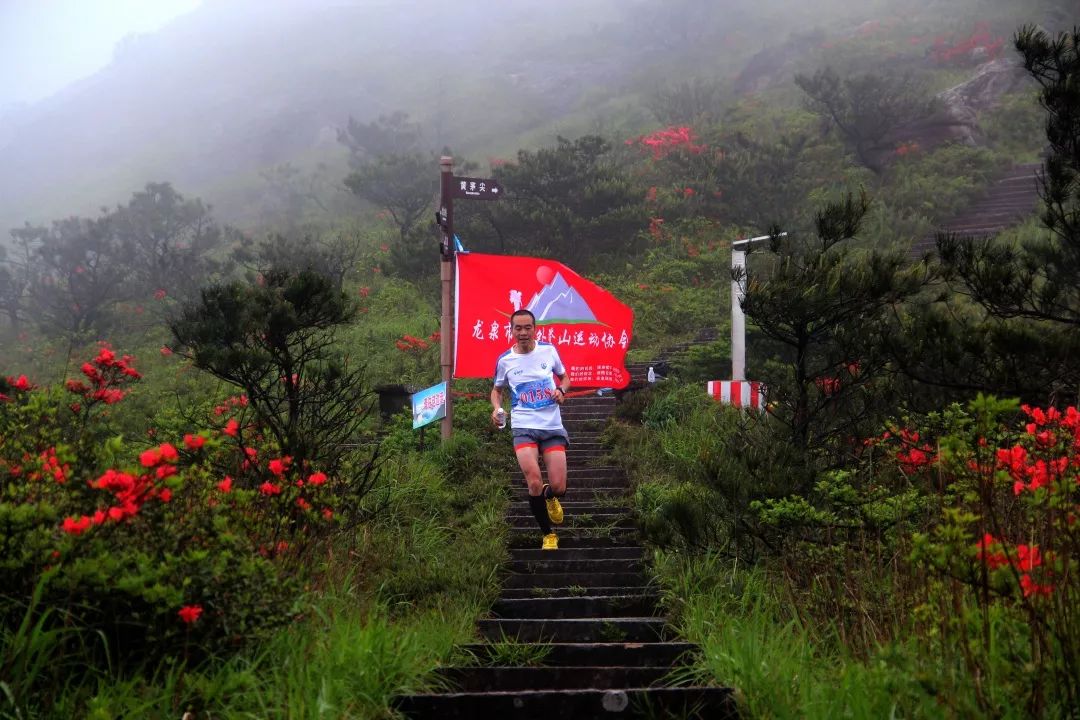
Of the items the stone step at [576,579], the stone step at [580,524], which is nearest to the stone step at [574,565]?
the stone step at [576,579]

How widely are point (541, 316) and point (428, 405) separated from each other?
2176 millimetres

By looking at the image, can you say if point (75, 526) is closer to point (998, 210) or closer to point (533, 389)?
point (533, 389)

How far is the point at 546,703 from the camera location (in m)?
3.58

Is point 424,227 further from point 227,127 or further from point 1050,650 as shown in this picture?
point 227,127

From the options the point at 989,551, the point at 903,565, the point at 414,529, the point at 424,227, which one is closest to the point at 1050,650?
the point at 989,551

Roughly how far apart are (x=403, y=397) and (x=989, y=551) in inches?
388

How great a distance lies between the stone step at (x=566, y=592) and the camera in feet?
19.0

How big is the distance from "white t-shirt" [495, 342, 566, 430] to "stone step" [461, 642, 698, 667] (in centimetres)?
223

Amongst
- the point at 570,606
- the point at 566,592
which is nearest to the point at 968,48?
the point at 566,592

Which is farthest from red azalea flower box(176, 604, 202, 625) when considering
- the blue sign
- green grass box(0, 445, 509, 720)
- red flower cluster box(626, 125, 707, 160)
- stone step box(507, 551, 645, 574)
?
red flower cluster box(626, 125, 707, 160)

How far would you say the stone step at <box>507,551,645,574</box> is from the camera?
6.36 metres

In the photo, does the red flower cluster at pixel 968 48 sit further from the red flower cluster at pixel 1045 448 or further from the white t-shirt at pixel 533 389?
the red flower cluster at pixel 1045 448

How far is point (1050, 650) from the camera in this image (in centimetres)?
272

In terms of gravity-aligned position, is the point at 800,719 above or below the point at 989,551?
below
